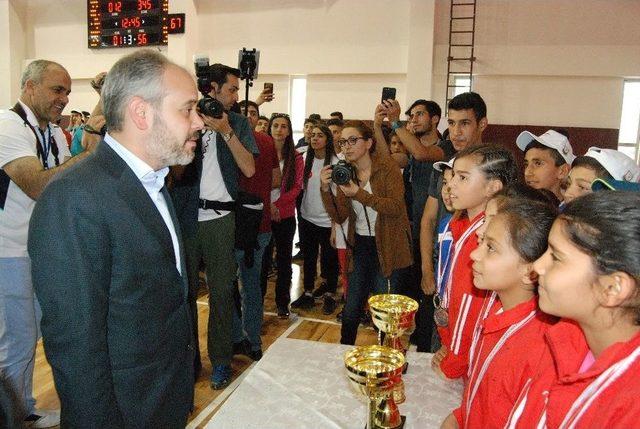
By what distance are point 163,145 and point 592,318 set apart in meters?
1.05

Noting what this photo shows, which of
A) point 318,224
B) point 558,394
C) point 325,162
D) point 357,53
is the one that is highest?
point 357,53

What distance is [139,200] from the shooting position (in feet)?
3.77

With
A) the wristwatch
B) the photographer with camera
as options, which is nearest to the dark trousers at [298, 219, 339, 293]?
the photographer with camera

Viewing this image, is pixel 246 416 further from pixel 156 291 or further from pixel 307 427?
pixel 156 291

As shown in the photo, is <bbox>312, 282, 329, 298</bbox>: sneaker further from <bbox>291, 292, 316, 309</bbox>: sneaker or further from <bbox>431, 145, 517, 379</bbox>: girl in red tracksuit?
<bbox>431, 145, 517, 379</bbox>: girl in red tracksuit

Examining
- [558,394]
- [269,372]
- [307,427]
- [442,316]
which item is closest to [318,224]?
[442,316]

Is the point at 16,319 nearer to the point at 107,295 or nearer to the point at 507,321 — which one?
the point at 107,295

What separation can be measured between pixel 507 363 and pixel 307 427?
1.61 feet

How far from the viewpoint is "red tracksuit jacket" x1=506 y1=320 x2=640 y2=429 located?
77 cm

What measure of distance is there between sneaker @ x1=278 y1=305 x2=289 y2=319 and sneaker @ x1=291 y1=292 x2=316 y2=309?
221mm

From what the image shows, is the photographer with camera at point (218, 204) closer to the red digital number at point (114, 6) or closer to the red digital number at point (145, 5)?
the red digital number at point (145, 5)

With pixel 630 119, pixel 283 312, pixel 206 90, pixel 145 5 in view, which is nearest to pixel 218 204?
pixel 206 90

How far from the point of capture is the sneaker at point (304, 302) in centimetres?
388

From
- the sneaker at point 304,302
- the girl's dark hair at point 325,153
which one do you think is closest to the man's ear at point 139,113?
the girl's dark hair at point 325,153
